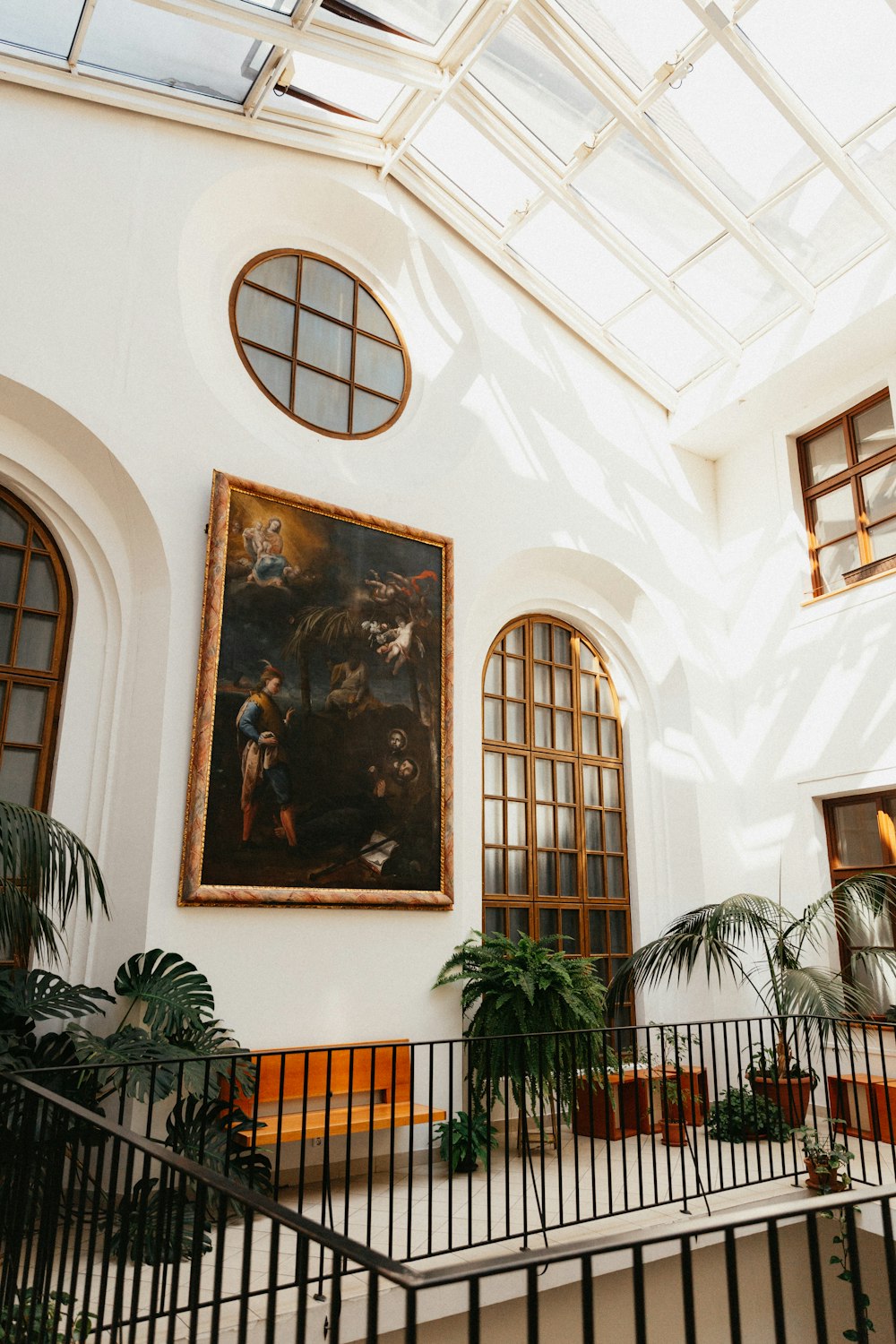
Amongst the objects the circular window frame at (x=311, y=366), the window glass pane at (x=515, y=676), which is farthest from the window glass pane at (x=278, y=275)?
the window glass pane at (x=515, y=676)

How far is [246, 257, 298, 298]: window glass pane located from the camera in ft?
28.9

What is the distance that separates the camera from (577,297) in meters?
10.7

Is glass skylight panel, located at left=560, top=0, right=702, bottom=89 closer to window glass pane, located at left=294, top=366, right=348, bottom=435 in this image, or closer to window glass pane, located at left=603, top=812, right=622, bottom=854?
window glass pane, located at left=294, top=366, right=348, bottom=435

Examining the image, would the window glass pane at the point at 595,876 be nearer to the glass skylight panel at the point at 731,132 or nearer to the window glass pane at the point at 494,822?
the window glass pane at the point at 494,822

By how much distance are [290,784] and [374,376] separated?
413 centimetres

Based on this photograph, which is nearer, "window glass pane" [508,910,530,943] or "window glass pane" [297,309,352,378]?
"window glass pane" [297,309,352,378]

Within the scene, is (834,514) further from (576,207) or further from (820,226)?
(576,207)

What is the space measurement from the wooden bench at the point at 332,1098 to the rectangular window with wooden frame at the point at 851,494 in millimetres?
6668

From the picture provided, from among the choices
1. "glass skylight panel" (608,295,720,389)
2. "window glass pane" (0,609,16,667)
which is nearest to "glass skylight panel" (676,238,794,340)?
"glass skylight panel" (608,295,720,389)

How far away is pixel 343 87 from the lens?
28.6ft

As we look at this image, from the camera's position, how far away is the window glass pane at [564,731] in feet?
33.8

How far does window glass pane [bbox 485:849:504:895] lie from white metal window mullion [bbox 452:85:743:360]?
19.5 feet

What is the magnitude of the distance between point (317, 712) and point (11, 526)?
269 centimetres

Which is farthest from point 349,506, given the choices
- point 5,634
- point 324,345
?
point 5,634
